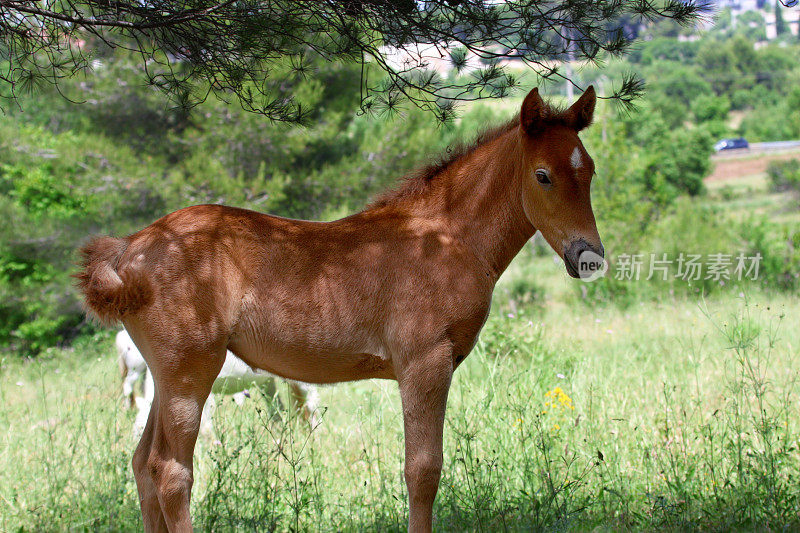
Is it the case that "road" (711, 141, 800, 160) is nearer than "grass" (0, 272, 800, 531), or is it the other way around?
"grass" (0, 272, 800, 531)

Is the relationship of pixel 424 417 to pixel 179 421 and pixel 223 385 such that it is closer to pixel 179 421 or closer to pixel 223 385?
pixel 179 421

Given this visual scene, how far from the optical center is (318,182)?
1314 centimetres

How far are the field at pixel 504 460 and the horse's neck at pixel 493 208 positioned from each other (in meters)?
1.03

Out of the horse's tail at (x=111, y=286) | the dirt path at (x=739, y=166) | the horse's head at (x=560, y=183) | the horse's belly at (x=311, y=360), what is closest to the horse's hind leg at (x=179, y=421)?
the horse's belly at (x=311, y=360)

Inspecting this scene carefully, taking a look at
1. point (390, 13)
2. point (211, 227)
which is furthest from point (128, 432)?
point (390, 13)

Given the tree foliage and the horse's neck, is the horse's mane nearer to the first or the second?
the horse's neck

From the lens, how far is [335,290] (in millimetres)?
3117

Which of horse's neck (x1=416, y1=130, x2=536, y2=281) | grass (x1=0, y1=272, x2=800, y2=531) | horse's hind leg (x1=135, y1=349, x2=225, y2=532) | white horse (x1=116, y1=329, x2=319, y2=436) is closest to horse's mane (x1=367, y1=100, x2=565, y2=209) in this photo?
horse's neck (x1=416, y1=130, x2=536, y2=281)

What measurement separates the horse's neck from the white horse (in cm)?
272

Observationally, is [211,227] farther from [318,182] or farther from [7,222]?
[7,222]

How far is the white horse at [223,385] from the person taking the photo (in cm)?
583

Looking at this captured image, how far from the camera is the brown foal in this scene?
2979mm

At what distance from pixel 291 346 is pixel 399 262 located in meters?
0.63

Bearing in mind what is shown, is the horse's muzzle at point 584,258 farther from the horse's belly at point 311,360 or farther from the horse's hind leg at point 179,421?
the horse's hind leg at point 179,421
